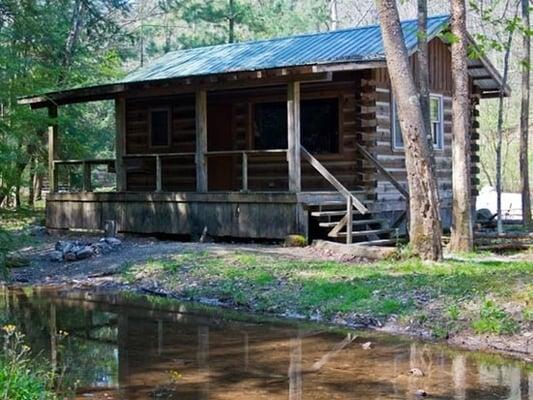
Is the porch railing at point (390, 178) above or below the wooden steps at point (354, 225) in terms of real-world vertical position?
above

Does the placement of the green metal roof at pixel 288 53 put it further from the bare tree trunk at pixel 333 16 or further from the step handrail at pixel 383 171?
the bare tree trunk at pixel 333 16

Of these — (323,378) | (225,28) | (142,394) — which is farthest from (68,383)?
(225,28)

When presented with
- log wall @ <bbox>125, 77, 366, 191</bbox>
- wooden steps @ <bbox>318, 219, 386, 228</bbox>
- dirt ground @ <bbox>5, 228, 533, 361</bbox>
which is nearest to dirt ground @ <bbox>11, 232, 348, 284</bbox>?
dirt ground @ <bbox>5, 228, 533, 361</bbox>

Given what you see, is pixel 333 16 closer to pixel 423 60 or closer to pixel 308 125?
pixel 308 125

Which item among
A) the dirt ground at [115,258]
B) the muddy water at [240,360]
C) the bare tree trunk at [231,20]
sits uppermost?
the bare tree trunk at [231,20]

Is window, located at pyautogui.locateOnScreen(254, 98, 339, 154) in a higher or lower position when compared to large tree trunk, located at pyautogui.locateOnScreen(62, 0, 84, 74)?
lower

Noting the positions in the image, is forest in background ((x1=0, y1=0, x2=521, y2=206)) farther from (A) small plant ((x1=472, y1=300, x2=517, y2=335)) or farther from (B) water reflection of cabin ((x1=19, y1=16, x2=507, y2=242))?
(A) small plant ((x1=472, y1=300, x2=517, y2=335))

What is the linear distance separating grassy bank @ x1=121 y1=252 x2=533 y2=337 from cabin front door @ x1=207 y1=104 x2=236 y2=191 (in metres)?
6.75

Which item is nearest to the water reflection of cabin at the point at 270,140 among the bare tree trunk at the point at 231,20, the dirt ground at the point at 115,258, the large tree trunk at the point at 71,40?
the dirt ground at the point at 115,258

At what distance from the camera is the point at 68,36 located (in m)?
29.2

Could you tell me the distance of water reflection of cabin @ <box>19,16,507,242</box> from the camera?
54.9 feet

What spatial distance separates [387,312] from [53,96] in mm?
13236

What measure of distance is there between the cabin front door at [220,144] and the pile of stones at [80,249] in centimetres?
480

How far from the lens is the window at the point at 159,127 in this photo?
21.9 metres
